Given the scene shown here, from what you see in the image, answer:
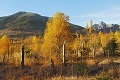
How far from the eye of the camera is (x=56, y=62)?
1447 inches

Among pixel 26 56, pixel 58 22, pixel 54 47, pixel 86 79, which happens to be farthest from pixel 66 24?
pixel 86 79

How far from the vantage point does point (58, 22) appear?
1447 inches

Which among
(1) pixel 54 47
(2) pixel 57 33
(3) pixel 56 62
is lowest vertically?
(3) pixel 56 62

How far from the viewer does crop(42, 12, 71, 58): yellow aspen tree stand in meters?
35.7

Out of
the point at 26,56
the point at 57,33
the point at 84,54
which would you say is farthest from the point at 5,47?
the point at 57,33

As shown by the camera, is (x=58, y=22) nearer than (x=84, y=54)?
Yes

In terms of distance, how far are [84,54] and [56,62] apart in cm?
1416

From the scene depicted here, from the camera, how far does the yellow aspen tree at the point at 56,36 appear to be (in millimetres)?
35656

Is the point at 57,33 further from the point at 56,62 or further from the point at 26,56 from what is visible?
the point at 26,56

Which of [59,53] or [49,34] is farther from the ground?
[49,34]

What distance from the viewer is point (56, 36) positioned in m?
36.0

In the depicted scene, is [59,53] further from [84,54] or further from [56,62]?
[84,54]

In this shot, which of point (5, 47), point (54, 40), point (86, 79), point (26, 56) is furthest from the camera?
point (5, 47)

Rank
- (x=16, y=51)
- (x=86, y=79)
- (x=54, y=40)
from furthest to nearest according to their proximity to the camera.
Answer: (x=16, y=51) → (x=54, y=40) → (x=86, y=79)
